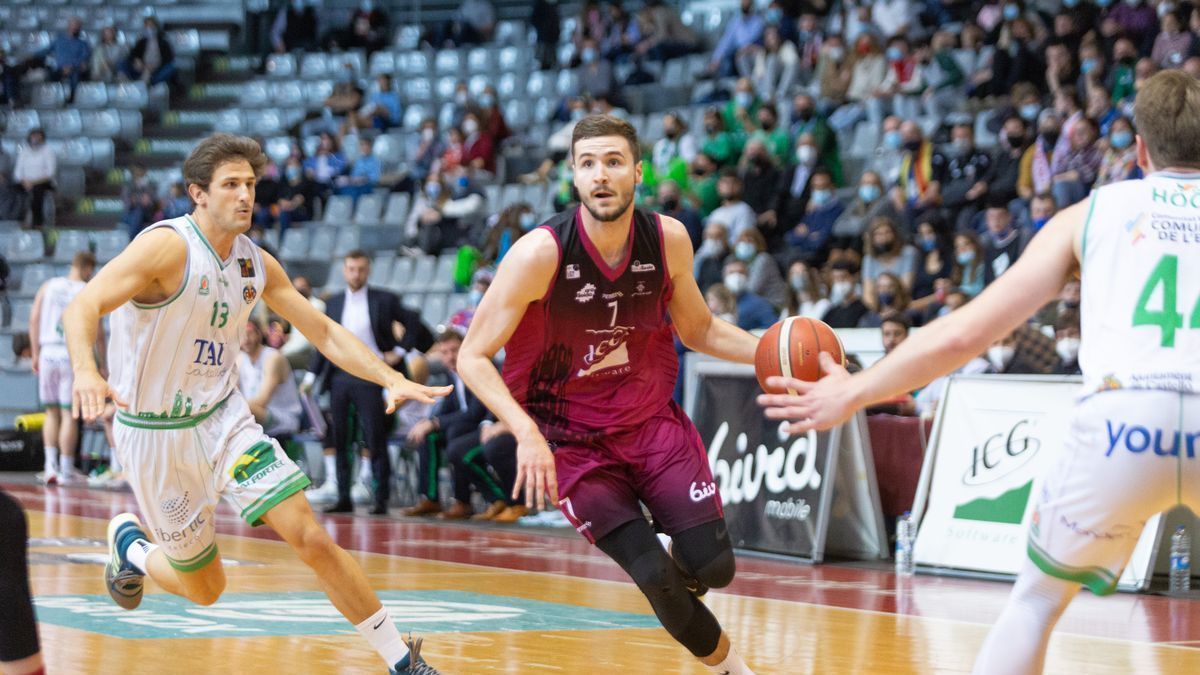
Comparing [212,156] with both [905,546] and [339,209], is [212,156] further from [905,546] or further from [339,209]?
[339,209]

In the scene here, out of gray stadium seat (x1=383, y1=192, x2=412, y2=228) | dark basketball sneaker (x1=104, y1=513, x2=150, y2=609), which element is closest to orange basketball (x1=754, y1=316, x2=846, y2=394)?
dark basketball sneaker (x1=104, y1=513, x2=150, y2=609)

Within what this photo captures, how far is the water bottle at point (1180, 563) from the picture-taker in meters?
9.13

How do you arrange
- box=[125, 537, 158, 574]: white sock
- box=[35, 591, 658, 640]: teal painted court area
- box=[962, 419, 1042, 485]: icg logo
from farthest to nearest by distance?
box=[962, 419, 1042, 485]: icg logo, box=[35, 591, 658, 640]: teal painted court area, box=[125, 537, 158, 574]: white sock

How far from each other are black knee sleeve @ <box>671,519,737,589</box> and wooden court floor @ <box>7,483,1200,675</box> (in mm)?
893

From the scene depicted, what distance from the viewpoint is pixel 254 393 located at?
48.2 feet

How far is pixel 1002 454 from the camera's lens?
32.0 ft

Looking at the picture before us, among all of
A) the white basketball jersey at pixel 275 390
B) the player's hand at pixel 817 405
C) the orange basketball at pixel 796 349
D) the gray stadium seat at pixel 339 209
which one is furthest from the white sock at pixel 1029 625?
the gray stadium seat at pixel 339 209

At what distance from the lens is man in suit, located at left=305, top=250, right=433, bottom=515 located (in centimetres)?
1333

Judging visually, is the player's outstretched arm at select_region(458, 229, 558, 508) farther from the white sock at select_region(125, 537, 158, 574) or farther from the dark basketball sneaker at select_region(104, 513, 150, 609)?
the dark basketball sneaker at select_region(104, 513, 150, 609)

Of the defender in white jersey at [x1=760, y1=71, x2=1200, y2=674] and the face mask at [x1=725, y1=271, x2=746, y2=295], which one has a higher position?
the defender in white jersey at [x1=760, y1=71, x2=1200, y2=674]

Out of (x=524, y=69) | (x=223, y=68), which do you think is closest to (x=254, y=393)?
(x=524, y=69)

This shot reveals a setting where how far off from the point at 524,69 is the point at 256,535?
11567mm

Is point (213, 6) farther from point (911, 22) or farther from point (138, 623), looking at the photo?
point (138, 623)

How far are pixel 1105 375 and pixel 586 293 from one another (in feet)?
7.86
